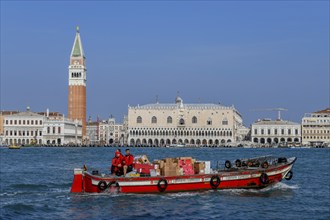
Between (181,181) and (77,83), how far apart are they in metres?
126

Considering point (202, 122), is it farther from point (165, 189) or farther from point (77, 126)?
point (165, 189)

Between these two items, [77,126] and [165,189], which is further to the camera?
[77,126]

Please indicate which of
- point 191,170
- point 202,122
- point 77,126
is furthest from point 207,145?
point 191,170

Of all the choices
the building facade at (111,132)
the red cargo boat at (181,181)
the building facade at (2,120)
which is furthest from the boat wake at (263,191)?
the building facade at (111,132)

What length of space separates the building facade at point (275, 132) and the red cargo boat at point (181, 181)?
128549 millimetres

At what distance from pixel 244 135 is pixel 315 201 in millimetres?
155784

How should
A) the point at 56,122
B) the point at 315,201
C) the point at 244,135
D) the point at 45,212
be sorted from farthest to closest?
the point at 244,135 < the point at 56,122 < the point at 315,201 < the point at 45,212

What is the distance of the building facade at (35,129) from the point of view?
473 ft

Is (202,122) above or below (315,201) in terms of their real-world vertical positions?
above

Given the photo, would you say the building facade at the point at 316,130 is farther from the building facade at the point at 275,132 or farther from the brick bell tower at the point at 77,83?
the brick bell tower at the point at 77,83

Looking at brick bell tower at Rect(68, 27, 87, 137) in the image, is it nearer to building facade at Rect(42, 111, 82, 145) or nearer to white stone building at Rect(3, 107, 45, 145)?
building facade at Rect(42, 111, 82, 145)

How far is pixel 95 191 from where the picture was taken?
944 inches

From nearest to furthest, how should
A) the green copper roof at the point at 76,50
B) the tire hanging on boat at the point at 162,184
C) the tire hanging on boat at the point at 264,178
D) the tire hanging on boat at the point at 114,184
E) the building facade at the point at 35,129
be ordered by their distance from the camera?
the tire hanging on boat at the point at 114,184, the tire hanging on boat at the point at 162,184, the tire hanging on boat at the point at 264,178, the building facade at the point at 35,129, the green copper roof at the point at 76,50

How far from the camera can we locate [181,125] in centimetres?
15138
